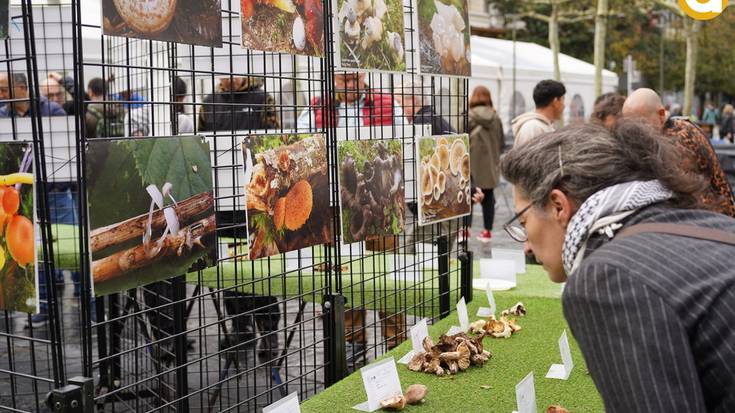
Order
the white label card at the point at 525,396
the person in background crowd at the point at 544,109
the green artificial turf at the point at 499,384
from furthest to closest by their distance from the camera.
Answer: the person in background crowd at the point at 544,109 → the green artificial turf at the point at 499,384 → the white label card at the point at 525,396

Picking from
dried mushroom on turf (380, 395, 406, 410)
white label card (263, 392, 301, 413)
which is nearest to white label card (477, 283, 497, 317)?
dried mushroom on turf (380, 395, 406, 410)

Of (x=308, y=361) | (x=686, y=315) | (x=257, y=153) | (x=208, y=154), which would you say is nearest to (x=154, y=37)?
(x=208, y=154)

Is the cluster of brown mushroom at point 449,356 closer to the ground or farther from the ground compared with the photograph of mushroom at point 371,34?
closer to the ground

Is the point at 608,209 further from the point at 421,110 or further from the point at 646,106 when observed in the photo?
the point at 646,106

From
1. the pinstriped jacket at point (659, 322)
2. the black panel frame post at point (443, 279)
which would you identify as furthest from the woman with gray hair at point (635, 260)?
the black panel frame post at point (443, 279)

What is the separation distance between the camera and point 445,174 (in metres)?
3.15

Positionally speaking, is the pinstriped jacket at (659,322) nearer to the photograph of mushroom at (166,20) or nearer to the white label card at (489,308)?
the photograph of mushroom at (166,20)

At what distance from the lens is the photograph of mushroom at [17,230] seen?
5.47ft

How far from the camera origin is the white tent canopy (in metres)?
13.3

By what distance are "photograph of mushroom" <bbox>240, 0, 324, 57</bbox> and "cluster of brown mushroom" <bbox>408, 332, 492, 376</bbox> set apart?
0.99 metres

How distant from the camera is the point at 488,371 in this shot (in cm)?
258

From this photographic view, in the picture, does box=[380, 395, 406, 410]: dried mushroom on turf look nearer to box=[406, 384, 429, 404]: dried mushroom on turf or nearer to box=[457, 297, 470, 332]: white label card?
box=[406, 384, 429, 404]: dried mushroom on turf

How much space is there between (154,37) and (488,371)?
1.46 m

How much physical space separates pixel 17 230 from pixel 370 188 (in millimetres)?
1237
